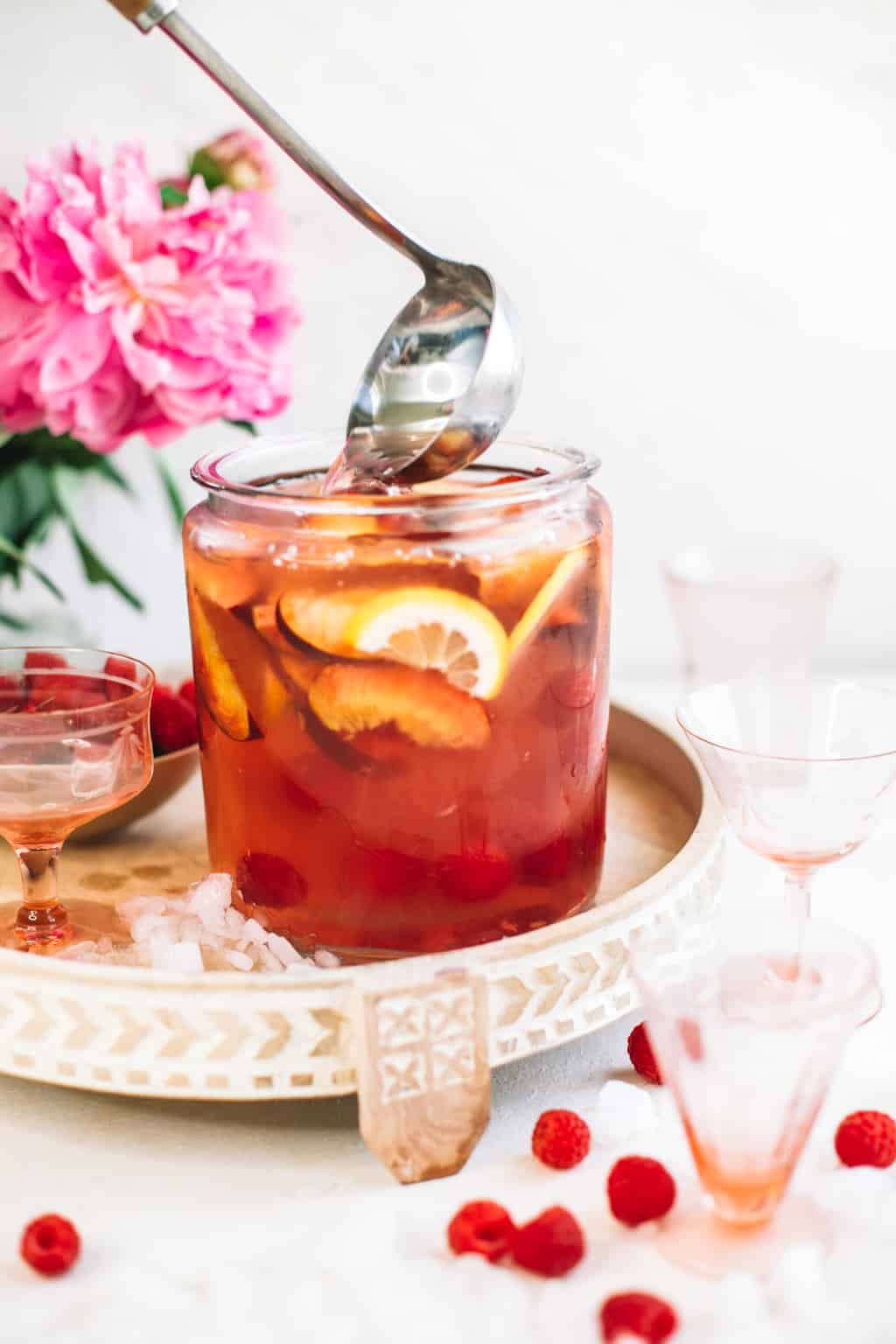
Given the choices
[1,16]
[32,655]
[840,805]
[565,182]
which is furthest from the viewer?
[565,182]

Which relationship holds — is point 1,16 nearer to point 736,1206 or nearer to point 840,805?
point 840,805

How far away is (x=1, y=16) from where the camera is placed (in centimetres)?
163

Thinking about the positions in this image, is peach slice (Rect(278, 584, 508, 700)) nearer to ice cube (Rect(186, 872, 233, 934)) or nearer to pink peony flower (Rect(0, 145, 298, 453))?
ice cube (Rect(186, 872, 233, 934))

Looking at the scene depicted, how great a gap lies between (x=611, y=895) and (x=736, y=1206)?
30 cm

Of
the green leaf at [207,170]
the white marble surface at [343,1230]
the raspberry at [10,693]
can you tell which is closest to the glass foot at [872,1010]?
the white marble surface at [343,1230]

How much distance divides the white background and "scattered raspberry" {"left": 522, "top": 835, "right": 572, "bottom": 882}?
3.17 ft

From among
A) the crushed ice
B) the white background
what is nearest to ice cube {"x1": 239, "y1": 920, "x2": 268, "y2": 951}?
the crushed ice

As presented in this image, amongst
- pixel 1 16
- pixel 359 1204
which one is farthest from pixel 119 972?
pixel 1 16

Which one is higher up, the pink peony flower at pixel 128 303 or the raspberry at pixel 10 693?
the pink peony flower at pixel 128 303

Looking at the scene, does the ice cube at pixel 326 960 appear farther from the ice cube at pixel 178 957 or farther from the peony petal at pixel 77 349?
the peony petal at pixel 77 349

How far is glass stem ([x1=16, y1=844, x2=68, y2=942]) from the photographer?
3.26ft

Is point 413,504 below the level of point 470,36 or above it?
below

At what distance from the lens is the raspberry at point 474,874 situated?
917 mm

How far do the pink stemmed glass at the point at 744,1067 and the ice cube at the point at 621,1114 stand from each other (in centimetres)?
7
